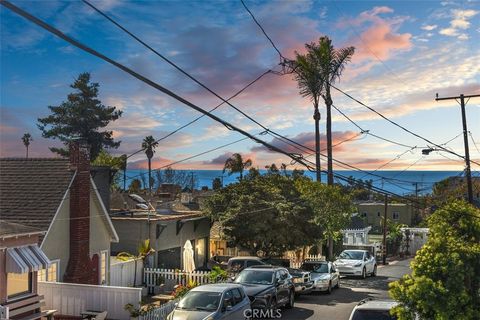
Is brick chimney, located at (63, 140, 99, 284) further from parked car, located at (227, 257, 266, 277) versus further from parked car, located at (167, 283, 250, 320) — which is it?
parked car, located at (167, 283, 250, 320)

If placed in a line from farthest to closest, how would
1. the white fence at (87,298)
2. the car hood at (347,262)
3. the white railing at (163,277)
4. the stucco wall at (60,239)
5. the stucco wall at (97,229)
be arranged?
the car hood at (347,262) → the white railing at (163,277) → the stucco wall at (97,229) → the stucco wall at (60,239) → the white fence at (87,298)

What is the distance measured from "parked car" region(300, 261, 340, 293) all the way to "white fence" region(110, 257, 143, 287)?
8477 millimetres

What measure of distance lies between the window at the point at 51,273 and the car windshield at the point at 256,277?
6.99 metres

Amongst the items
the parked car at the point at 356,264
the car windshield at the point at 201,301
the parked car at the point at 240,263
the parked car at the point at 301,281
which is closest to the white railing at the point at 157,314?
the car windshield at the point at 201,301

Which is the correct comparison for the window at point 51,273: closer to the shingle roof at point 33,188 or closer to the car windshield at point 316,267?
the shingle roof at point 33,188

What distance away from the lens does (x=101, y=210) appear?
2389 cm

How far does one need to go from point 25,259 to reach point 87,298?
126 inches

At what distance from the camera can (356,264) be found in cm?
3475

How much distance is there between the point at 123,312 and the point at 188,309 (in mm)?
3351

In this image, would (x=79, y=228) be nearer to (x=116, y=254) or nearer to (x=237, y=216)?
(x=116, y=254)

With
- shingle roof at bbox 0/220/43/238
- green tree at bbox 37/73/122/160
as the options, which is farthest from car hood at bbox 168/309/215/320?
green tree at bbox 37/73/122/160

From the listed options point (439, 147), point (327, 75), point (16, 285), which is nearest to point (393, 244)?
point (327, 75)

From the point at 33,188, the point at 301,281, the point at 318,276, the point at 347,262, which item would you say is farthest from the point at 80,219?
the point at 347,262

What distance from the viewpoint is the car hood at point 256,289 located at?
1948 cm
